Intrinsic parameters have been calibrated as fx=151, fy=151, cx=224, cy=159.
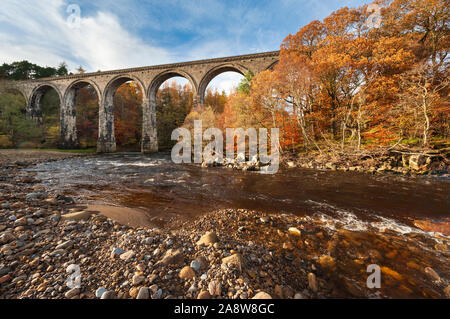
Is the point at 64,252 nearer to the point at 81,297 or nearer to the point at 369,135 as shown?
the point at 81,297

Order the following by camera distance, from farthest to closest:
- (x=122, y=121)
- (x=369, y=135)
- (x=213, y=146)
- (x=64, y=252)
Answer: (x=122, y=121) → (x=213, y=146) → (x=369, y=135) → (x=64, y=252)

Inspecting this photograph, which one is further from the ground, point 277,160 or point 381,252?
point 277,160

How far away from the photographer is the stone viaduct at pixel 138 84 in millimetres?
18828

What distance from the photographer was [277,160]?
38.9 feet

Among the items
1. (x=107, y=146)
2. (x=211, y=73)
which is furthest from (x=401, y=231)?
(x=107, y=146)

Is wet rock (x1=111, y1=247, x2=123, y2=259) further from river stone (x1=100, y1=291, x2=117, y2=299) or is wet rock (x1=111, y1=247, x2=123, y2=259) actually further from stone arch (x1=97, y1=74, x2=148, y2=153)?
stone arch (x1=97, y1=74, x2=148, y2=153)

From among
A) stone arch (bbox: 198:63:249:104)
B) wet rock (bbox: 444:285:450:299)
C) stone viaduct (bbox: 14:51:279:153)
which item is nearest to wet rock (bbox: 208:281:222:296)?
wet rock (bbox: 444:285:450:299)

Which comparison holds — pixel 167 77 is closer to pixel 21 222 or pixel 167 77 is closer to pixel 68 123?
pixel 68 123

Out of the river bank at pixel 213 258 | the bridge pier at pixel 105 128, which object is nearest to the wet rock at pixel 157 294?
the river bank at pixel 213 258

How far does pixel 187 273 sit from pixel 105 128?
27.6 metres

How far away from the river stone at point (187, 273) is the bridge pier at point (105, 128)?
2680cm

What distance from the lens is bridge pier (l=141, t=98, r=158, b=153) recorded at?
21.5 meters
